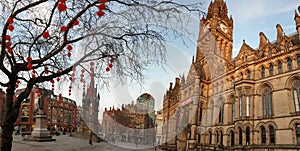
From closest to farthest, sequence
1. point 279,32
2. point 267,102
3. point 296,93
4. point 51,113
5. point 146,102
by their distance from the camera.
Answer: point 146,102
point 296,93
point 267,102
point 279,32
point 51,113

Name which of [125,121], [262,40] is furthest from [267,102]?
[125,121]

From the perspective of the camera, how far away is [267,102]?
1206 inches

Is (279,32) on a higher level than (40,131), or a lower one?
higher

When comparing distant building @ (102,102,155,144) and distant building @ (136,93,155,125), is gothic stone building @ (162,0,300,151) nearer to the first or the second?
distant building @ (102,102,155,144)

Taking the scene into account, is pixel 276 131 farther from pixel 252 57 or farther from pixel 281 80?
pixel 252 57

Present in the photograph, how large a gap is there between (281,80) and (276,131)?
633cm

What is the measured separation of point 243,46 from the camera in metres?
36.5

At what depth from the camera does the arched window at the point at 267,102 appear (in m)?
30.2

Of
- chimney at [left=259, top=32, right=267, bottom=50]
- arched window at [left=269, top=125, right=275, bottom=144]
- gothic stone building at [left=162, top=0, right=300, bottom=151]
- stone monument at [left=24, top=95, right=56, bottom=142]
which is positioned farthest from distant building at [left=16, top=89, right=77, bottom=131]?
arched window at [left=269, top=125, right=275, bottom=144]

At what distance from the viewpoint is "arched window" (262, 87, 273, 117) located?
1187 inches

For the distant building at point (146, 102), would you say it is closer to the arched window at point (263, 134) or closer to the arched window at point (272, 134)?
the arched window at point (272, 134)

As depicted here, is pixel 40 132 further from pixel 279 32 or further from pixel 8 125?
pixel 279 32

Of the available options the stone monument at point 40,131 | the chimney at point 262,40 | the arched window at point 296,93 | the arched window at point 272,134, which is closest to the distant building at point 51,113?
the stone monument at point 40,131

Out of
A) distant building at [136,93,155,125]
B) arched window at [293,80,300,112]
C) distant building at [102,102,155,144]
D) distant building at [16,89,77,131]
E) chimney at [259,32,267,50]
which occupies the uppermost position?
chimney at [259,32,267,50]
